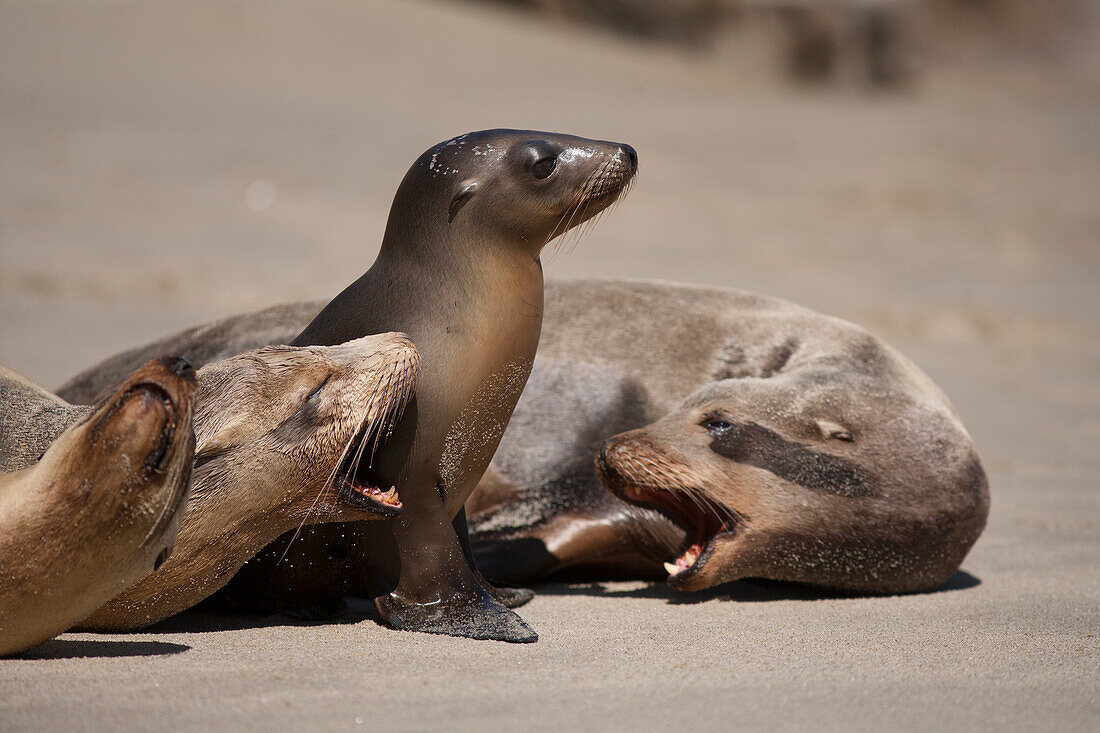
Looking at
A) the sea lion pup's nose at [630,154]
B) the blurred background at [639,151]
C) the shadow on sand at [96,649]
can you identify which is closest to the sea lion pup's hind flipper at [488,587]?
the shadow on sand at [96,649]

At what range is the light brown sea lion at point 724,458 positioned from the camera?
416 centimetres

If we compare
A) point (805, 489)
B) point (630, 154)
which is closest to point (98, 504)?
point (630, 154)

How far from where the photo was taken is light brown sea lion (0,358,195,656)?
8.53 feet

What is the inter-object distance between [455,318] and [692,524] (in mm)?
1368

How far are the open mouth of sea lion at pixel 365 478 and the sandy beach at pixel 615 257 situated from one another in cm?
34

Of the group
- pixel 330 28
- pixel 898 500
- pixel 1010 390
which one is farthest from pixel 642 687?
pixel 330 28

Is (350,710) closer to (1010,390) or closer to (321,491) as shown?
(321,491)

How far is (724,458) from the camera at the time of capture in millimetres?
4234

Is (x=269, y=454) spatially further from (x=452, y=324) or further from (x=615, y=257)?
(x=615, y=257)

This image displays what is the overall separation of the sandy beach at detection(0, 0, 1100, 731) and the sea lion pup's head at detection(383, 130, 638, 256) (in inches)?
44.8

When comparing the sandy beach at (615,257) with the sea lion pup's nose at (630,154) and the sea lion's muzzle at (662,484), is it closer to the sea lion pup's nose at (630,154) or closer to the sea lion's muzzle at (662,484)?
the sea lion's muzzle at (662,484)

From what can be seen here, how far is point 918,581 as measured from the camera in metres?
4.28

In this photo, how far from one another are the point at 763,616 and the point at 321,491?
150 centimetres

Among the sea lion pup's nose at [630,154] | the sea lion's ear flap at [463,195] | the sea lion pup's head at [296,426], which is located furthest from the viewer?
the sea lion pup's nose at [630,154]
